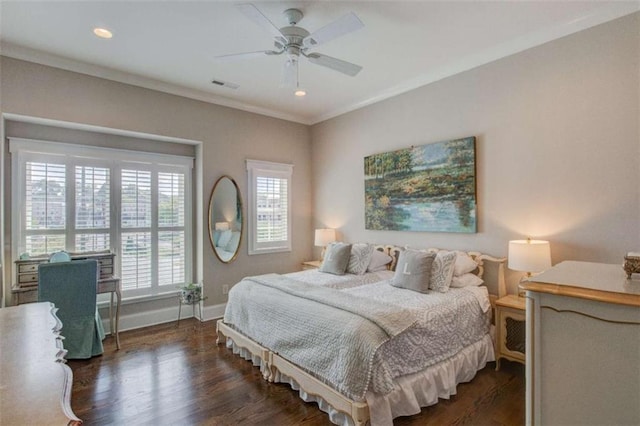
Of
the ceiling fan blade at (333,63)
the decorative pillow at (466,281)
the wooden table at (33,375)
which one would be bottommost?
the decorative pillow at (466,281)

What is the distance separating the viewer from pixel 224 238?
4727 mm

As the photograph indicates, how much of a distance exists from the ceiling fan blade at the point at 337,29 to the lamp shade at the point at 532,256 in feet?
7.35

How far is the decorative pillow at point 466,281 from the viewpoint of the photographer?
3.24m

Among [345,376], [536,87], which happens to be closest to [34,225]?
[345,376]

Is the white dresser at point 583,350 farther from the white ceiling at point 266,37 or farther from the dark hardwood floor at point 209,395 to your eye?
the white ceiling at point 266,37

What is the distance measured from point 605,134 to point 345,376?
9.36 ft

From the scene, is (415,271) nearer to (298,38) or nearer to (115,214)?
(298,38)

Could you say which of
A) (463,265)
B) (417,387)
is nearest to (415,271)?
(463,265)

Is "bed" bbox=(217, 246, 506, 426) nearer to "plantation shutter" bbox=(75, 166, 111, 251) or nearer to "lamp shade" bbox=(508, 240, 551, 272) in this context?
"lamp shade" bbox=(508, 240, 551, 272)

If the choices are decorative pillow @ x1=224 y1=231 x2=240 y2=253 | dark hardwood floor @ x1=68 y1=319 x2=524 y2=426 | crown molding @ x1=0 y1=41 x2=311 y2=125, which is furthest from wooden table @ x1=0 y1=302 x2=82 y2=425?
decorative pillow @ x1=224 y1=231 x2=240 y2=253

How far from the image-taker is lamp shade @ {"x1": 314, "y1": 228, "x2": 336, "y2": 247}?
16.5 feet

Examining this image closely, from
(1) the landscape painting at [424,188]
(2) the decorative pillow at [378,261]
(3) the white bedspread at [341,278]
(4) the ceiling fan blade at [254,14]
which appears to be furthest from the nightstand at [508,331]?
(4) the ceiling fan blade at [254,14]

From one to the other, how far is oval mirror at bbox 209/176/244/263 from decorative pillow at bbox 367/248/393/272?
1995 millimetres

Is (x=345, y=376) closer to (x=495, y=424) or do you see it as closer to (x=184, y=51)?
(x=495, y=424)
